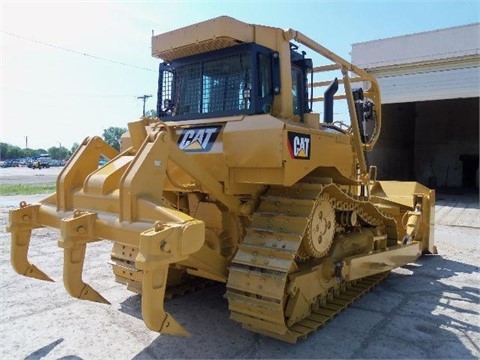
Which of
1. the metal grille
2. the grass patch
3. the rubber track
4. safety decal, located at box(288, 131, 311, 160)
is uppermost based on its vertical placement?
the metal grille

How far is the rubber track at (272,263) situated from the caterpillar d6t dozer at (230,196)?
0.04 ft

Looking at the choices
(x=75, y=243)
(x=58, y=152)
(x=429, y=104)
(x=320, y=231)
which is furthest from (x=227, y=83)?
(x=58, y=152)

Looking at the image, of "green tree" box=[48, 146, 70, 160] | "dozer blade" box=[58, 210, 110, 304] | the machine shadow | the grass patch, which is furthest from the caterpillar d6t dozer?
"green tree" box=[48, 146, 70, 160]

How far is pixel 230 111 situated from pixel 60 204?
70.7 inches

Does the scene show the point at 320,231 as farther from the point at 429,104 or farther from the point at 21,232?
the point at 429,104

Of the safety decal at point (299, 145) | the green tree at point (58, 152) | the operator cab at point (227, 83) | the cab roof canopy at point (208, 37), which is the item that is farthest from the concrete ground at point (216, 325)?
the green tree at point (58, 152)

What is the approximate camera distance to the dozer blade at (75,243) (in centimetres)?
312

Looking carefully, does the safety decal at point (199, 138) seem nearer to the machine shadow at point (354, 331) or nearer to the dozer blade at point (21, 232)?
the dozer blade at point (21, 232)

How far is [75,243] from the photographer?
10.4ft

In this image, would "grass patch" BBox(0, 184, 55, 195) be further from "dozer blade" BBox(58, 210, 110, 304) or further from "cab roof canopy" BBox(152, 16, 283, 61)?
"dozer blade" BBox(58, 210, 110, 304)

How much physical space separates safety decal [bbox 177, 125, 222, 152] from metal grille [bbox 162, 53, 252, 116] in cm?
26

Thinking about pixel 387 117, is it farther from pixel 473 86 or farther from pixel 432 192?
pixel 432 192

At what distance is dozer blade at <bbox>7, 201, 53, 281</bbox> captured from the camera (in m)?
3.73

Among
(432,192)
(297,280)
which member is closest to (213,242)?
(297,280)
